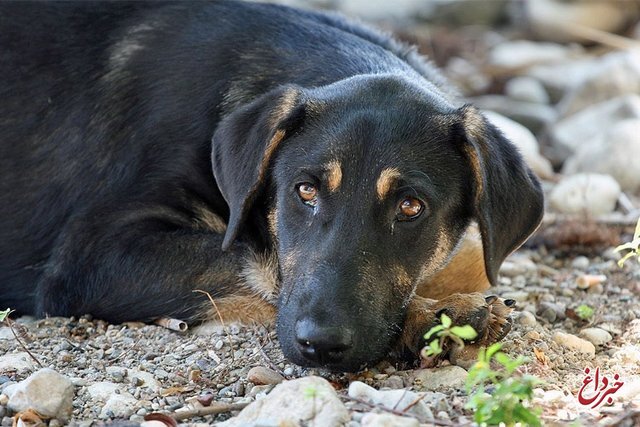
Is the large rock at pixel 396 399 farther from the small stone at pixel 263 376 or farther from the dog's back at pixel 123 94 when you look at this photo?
the dog's back at pixel 123 94

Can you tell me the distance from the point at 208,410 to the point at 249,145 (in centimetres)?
148

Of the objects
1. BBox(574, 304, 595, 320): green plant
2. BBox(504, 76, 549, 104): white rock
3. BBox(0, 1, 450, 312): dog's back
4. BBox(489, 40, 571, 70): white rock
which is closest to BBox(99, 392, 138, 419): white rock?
BBox(0, 1, 450, 312): dog's back

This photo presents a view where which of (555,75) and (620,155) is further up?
(620,155)

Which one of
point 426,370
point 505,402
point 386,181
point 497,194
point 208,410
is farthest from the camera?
point 497,194

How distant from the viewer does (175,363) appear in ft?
16.0

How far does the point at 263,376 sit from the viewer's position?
4566mm

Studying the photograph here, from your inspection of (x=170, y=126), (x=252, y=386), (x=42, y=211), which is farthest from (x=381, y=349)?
(x=42, y=211)

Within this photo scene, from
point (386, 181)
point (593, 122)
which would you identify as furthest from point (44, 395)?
point (593, 122)

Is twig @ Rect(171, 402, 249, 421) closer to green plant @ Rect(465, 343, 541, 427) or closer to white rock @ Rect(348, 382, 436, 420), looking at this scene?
white rock @ Rect(348, 382, 436, 420)

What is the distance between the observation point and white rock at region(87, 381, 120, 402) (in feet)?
14.3

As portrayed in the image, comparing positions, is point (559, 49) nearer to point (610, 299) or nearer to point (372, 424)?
point (610, 299)

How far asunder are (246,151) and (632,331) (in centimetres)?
221

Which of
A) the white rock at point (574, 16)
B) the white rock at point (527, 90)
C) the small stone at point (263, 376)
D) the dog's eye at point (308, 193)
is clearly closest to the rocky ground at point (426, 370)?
the small stone at point (263, 376)

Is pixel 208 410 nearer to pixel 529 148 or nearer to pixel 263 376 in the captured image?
pixel 263 376
